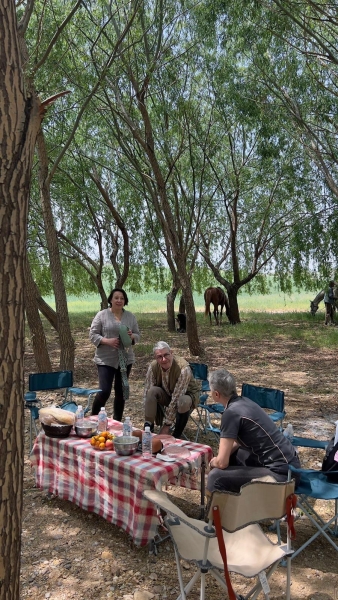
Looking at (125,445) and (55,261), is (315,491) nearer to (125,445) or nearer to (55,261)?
(125,445)

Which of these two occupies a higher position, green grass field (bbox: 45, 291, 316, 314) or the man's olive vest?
green grass field (bbox: 45, 291, 316, 314)

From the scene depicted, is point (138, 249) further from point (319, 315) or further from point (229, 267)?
point (319, 315)

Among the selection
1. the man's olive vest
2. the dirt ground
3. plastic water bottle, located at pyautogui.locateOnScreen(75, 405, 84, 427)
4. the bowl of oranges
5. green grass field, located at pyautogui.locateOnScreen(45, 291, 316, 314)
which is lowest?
the dirt ground

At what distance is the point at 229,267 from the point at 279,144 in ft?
26.9

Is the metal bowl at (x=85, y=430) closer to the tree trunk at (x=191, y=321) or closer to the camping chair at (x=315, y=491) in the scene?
the camping chair at (x=315, y=491)

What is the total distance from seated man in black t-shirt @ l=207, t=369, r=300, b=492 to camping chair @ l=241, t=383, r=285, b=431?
137cm

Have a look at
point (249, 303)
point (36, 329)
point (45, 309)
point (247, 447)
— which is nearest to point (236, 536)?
point (247, 447)

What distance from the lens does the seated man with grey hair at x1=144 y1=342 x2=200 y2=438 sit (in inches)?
171

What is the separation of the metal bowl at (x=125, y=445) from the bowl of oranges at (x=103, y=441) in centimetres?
8

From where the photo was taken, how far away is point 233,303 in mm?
16422

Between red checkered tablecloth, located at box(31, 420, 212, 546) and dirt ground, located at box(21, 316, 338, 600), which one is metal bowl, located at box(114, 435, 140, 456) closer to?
red checkered tablecloth, located at box(31, 420, 212, 546)

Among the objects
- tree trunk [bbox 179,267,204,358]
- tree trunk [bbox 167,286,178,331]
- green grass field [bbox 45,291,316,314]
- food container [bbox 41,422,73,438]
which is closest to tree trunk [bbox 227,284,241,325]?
tree trunk [bbox 167,286,178,331]

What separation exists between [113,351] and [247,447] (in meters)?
2.24

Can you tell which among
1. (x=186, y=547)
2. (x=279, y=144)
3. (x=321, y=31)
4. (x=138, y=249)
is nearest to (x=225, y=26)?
(x=321, y=31)
